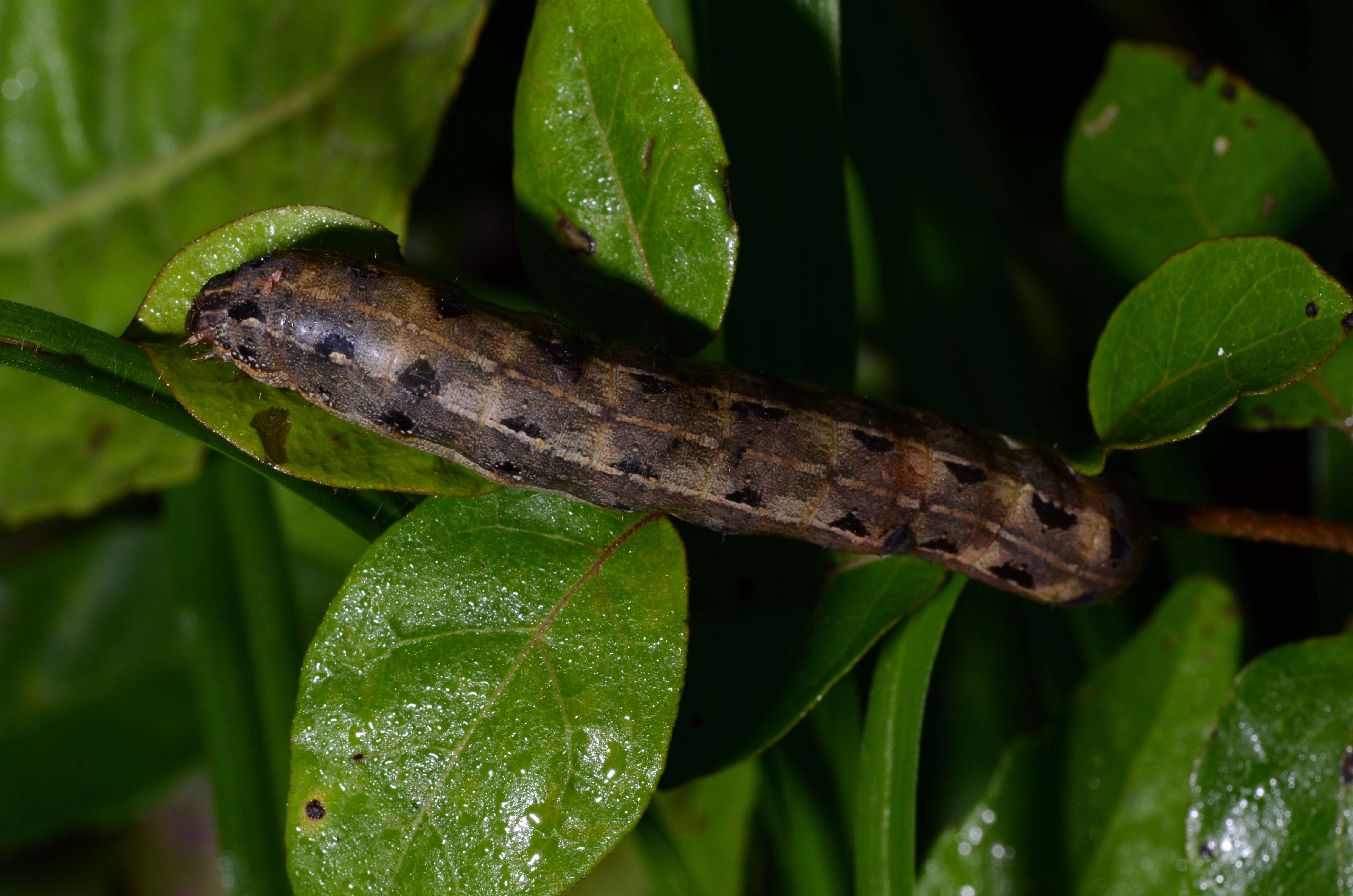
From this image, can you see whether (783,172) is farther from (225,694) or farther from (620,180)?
(225,694)

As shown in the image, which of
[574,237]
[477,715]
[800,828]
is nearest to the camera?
[477,715]

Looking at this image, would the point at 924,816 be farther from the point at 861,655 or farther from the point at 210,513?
the point at 210,513

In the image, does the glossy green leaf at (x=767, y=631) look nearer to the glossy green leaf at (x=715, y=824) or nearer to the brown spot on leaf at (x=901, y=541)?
the brown spot on leaf at (x=901, y=541)

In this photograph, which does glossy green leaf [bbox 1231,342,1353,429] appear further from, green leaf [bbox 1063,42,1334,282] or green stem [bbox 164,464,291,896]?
green stem [bbox 164,464,291,896]

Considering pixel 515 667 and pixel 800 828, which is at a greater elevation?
pixel 515 667

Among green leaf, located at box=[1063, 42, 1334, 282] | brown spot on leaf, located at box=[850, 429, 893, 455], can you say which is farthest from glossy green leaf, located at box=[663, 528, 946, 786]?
green leaf, located at box=[1063, 42, 1334, 282]

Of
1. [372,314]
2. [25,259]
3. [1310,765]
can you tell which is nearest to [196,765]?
[25,259]

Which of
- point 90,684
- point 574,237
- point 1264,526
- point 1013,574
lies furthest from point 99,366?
point 90,684

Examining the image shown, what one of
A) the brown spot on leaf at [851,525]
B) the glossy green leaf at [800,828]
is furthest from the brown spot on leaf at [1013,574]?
the glossy green leaf at [800,828]
